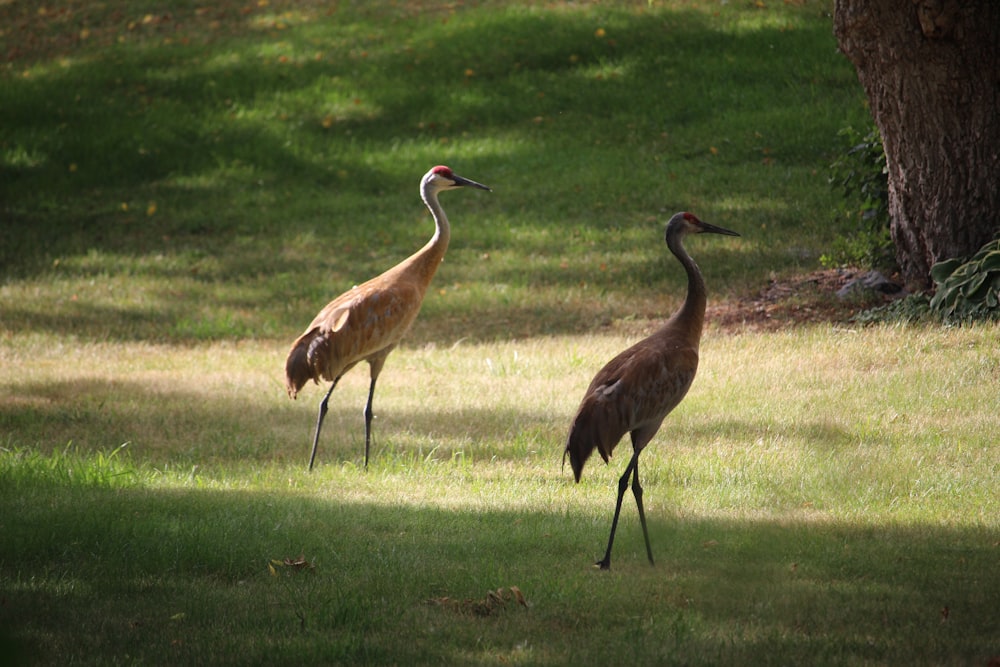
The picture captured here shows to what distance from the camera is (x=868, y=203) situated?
12.1 meters

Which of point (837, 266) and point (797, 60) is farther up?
point (797, 60)

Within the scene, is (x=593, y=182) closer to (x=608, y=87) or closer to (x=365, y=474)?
(x=608, y=87)

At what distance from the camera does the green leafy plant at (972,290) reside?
995 cm

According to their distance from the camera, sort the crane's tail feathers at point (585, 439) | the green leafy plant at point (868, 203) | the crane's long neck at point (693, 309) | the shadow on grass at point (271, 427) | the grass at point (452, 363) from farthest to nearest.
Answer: the green leafy plant at point (868, 203)
the shadow on grass at point (271, 427)
the crane's long neck at point (693, 309)
the crane's tail feathers at point (585, 439)
the grass at point (452, 363)

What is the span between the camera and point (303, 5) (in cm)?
2283

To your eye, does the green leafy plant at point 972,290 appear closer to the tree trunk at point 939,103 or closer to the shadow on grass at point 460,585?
the tree trunk at point 939,103

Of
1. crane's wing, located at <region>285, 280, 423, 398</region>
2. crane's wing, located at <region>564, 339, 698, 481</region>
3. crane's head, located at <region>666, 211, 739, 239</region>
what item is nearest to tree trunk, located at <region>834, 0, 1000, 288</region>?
crane's head, located at <region>666, 211, 739, 239</region>

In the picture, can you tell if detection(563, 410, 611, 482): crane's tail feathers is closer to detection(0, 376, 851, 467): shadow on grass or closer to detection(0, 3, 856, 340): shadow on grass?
detection(0, 376, 851, 467): shadow on grass

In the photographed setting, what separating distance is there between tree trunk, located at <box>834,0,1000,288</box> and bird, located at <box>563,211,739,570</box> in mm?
5150

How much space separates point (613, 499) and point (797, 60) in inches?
509

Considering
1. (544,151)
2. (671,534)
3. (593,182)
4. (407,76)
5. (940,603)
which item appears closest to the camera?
(940,603)

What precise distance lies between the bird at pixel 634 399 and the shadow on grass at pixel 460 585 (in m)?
0.49

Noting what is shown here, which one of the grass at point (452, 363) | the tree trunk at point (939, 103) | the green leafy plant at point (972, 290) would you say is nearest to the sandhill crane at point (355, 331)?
the grass at point (452, 363)

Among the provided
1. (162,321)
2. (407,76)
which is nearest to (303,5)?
(407,76)
